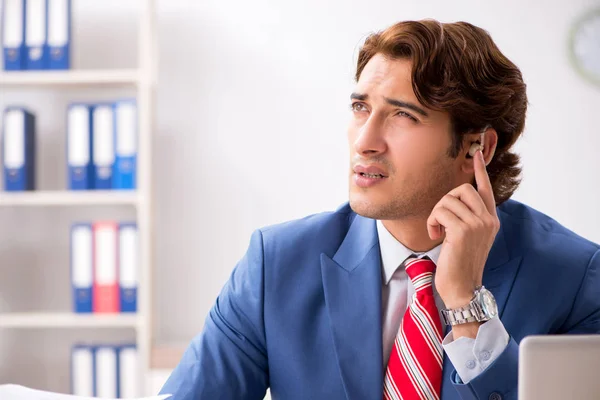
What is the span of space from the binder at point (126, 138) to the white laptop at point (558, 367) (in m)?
2.21

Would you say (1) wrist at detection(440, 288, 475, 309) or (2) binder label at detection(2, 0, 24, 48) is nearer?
(1) wrist at detection(440, 288, 475, 309)

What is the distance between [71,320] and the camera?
9.21ft

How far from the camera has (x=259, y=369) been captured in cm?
140

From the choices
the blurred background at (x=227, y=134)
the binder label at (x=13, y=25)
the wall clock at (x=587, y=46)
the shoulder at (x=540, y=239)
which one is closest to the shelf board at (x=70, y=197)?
the blurred background at (x=227, y=134)

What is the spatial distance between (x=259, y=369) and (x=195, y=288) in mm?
1755

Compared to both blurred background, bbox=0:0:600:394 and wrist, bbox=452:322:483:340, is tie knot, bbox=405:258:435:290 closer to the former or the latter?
wrist, bbox=452:322:483:340

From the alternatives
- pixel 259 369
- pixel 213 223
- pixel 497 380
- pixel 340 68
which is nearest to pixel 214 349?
pixel 259 369

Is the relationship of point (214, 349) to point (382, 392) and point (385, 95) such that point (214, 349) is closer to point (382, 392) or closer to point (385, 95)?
point (382, 392)

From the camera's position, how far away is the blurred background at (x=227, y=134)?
3.08m

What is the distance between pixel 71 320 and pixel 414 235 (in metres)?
1.82

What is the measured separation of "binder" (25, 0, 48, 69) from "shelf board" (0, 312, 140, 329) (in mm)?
998

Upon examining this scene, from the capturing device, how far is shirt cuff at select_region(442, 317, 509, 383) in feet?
3.86

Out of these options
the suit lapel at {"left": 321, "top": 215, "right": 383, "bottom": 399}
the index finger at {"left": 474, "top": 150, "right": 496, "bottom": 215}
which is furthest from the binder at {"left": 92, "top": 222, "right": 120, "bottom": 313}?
the index finger at {"left": 474, "top": 150, "right": 496, "bottom": 215}

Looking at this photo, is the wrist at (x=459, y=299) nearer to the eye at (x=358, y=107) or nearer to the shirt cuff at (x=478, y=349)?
the shirt cuff at (x=478, y=349)
